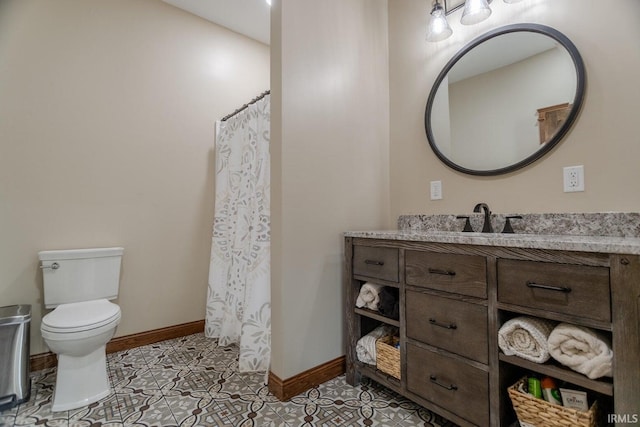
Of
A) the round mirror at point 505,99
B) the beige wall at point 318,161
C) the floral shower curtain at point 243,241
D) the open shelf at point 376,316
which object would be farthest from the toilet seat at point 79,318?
the round mirror at point 505,99

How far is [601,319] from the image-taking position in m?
0.86

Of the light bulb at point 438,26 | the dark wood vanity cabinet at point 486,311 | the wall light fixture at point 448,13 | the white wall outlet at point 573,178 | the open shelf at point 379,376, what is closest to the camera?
the dark wood vanity cabinet at point 486,311

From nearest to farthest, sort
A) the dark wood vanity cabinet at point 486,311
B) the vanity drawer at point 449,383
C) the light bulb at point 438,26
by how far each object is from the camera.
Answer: the dark wood vanity cabinet at point 486,311
the vanity drawer at point 449,383
the light bulb at point 438,26

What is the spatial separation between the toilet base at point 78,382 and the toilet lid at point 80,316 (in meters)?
0.18

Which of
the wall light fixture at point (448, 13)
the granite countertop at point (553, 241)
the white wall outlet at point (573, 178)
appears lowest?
the granite countertop at point (553, 241)

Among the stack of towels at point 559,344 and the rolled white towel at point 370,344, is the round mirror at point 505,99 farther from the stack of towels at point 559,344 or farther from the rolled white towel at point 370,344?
the rolled white towel at point 370,344

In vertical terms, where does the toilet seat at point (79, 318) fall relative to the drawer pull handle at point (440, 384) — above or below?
above

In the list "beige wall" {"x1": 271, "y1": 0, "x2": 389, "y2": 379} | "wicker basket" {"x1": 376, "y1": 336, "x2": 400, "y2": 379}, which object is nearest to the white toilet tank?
"beige wall" {"x1": 271, "y1": 0, "x2": 389, "y2": 379}

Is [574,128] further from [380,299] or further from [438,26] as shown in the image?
[380,299]

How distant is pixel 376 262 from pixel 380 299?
0.20 meters

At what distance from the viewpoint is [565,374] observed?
929 mm

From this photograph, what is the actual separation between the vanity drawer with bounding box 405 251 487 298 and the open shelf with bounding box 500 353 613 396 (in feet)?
0.76

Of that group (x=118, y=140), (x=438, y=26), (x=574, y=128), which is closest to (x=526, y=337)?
(x=574, y=128)

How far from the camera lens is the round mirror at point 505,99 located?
1371 millimetres
